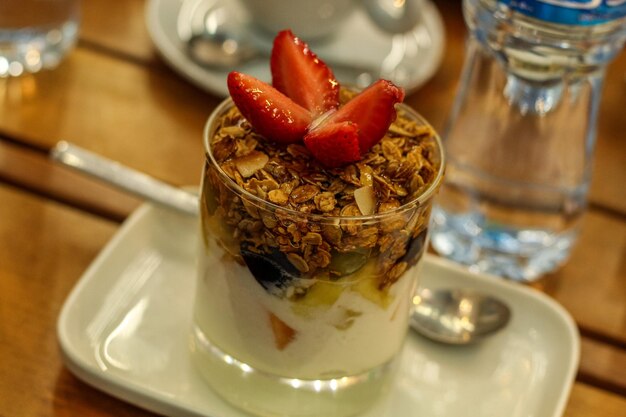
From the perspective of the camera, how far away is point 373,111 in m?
0.51

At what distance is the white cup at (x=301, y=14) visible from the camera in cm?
93

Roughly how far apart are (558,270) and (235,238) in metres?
0.36

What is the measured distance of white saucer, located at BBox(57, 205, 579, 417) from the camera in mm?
568

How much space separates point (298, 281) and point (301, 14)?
0.50 meters

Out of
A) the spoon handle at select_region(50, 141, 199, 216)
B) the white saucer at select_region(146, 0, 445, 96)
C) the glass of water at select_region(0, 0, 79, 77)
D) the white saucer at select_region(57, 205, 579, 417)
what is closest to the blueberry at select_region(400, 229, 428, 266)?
the white saucer at select_region(57, 205, 579, 417)

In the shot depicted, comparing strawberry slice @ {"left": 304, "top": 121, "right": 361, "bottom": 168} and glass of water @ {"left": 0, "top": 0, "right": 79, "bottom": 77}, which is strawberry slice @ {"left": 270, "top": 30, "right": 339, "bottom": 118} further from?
glass of water @ {"left": 0, "top": 0, "right": 79, "bottom": 77}

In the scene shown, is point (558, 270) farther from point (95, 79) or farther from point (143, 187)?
point (95, 79)

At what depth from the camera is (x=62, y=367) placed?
0.58 m

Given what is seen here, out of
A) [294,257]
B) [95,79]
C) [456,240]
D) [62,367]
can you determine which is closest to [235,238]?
[294,257]

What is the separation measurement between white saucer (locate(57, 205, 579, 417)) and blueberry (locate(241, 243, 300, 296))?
4.0 inches

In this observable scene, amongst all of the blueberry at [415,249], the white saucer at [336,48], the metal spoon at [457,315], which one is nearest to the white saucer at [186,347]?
the metal spoon at [457,315]

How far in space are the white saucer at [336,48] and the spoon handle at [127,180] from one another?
0.64 feet

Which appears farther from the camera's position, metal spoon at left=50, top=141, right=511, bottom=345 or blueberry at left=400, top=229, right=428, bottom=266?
metal spoon at left=50, top=141, right=511, bottom=345

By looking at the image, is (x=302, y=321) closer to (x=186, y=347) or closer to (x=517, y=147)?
(x=186, y=347)
